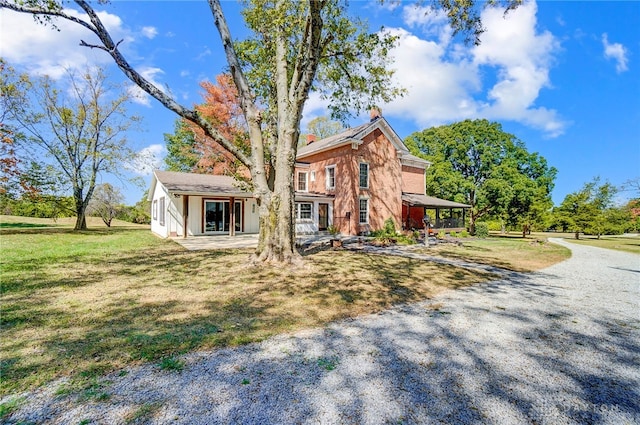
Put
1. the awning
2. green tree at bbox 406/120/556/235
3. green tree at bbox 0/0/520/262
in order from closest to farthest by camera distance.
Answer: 1. green tree at bbox 0/0/520/262
2. the awning
3. green tree at bbox 406/120/556/235

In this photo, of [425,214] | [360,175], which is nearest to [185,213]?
[360,175]

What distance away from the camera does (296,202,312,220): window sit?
19.8 metres

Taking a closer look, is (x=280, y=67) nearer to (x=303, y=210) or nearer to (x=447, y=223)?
(x=303, y=210)

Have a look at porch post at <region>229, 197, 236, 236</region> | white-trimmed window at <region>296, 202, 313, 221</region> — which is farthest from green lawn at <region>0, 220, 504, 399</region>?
white-trimmed window at <region>296, 202, 313, 221</region>

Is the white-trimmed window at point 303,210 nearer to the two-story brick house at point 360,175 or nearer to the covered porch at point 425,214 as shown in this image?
the two-story brick house at point 360,175

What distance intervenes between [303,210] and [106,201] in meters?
20.1

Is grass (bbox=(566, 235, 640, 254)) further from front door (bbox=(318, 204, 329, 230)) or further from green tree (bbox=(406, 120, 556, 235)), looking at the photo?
front door (bbox=(318, 204, 329, 230))

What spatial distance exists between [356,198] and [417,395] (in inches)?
689

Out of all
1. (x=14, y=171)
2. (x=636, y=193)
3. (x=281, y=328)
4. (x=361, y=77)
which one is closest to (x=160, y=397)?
(x=281, y=328)

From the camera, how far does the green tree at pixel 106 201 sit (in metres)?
26.0

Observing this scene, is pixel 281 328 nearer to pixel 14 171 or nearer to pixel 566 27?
pixel 566 27

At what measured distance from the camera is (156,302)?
5.16 metres

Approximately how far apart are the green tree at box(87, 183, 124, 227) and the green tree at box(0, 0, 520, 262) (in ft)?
71.9

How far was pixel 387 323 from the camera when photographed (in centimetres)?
439
